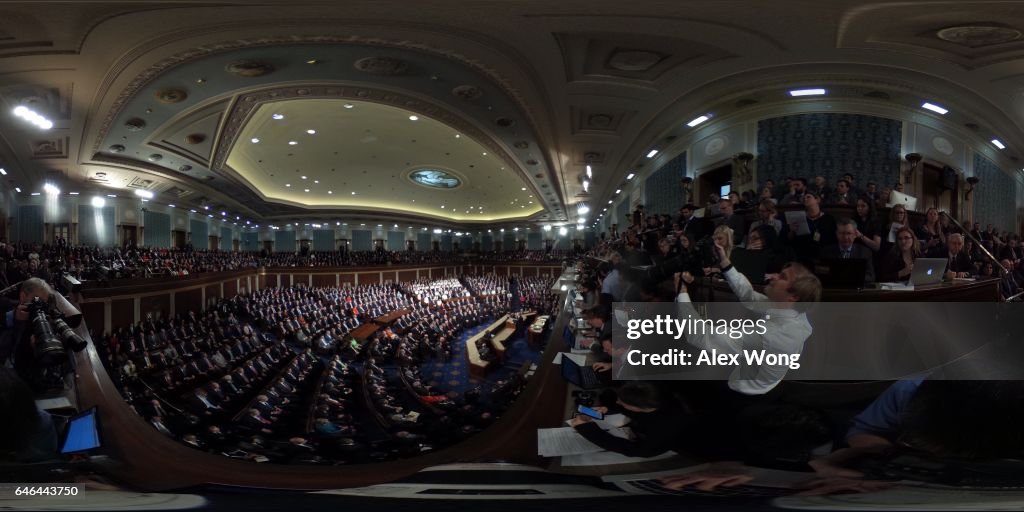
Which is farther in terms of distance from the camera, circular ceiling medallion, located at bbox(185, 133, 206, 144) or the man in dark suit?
circular ceiling medallion, located at bbox(185, 133, 206, 144)

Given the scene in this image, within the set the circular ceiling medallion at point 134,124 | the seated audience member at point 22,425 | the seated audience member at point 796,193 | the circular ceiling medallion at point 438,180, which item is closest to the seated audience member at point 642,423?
the seated audience member at point 796,193

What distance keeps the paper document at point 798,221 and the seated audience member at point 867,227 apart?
→ 182mm

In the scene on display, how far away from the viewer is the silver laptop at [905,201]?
3.73 ft

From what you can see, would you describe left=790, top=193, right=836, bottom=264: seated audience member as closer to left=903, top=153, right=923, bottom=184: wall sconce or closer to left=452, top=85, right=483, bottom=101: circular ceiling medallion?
left=903, top=153, right=923, bottom=184: wall sconce

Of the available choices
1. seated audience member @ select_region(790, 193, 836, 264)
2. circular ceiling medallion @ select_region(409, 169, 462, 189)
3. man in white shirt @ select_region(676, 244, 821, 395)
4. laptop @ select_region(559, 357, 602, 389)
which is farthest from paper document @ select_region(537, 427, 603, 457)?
circular ceiling medallion @ select_region(409, 169, 462, 189)

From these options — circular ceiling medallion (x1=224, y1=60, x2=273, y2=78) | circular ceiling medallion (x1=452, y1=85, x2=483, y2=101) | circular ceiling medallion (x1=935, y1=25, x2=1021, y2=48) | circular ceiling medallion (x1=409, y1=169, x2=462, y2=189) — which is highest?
circular ceiling medallion (x1=409, y1=169, x2=462, y2=189)

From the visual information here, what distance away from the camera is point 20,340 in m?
1.04

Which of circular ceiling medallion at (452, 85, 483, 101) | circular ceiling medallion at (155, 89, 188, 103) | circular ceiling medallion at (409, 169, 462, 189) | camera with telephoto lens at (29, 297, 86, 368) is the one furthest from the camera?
circular ceiling medallion at (409, 169, 462, 189)

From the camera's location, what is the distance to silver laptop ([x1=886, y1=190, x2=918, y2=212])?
3.73 ft

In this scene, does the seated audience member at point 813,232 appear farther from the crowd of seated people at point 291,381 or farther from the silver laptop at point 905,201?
the crowd of seated people at point 291,381

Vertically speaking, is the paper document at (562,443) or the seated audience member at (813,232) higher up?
the seated audience member at (813,232)

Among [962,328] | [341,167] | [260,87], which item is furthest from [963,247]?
[341,167]

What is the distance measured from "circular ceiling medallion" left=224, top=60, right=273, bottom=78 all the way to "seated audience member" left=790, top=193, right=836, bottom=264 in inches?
84.9

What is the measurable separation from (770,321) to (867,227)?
0.64m
